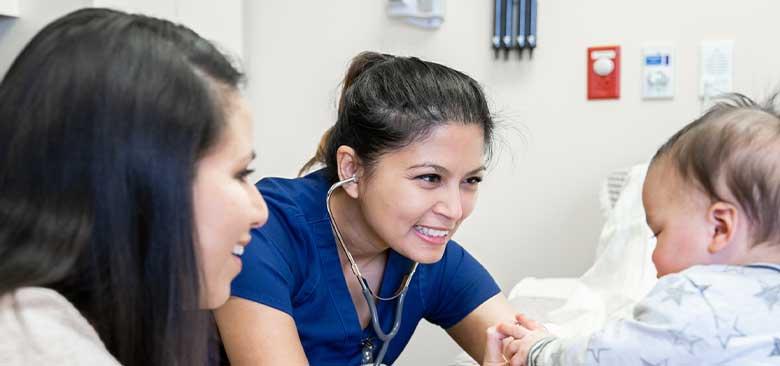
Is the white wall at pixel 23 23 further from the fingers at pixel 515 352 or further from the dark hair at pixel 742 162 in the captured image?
the dark hair at pixel 742 162

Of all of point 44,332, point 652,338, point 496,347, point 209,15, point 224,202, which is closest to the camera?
point 44,332

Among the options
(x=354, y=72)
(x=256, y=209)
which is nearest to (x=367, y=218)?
(x=354, y=72)

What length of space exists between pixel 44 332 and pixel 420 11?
2032mm

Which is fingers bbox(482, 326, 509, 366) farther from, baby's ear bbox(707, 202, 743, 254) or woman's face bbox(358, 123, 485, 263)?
baby's ear bbox(707, 202, 743, 254)

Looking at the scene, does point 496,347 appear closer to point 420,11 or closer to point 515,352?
point 515,352

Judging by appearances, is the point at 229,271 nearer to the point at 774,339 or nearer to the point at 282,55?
the point at 774,339

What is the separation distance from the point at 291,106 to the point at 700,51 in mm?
1300

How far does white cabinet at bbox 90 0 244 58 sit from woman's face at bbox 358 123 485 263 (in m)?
1.25

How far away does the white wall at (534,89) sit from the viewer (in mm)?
2342

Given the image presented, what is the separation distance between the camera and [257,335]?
1.20m

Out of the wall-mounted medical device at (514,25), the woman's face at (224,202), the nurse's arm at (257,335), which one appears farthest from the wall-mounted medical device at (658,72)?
the woman's face at (224,202)

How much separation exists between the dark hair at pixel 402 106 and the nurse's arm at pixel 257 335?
0.97ft

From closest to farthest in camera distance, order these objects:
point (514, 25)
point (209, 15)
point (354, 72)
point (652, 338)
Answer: point (652, 338)
point (354, 72)
point (514, 25)
point (209, 15)

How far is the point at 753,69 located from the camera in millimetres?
2268
